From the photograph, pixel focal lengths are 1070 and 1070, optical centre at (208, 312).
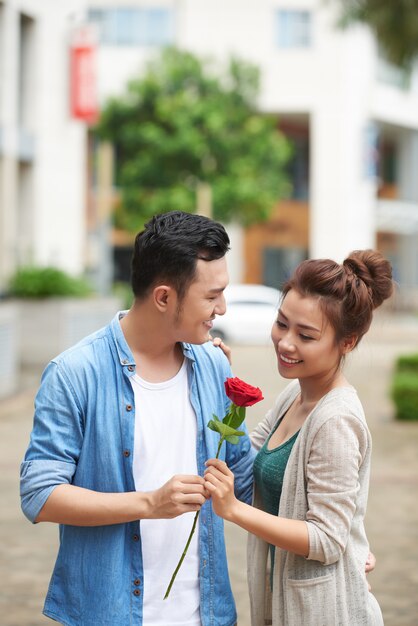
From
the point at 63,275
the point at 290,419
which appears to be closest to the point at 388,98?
the point at 63,275

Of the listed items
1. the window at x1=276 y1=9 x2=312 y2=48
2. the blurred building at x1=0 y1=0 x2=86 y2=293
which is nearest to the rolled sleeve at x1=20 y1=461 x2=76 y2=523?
the blurred building at x1=0 y1=0 x2=86 y2=293

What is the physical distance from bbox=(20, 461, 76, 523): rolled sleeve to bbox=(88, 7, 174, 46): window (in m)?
41.5

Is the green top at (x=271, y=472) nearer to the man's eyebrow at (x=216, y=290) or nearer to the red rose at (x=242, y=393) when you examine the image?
the red rose at (x=242, y=393)

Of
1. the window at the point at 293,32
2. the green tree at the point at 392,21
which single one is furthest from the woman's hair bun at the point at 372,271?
the window at the point at 293,32

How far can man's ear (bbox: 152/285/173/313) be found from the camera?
2564 millimetres

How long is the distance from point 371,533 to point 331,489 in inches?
200

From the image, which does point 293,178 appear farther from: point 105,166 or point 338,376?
point 338,376

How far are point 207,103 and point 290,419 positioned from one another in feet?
101

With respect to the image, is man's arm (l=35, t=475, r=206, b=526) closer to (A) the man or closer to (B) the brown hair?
(A) the man

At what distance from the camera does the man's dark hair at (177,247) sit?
254cm

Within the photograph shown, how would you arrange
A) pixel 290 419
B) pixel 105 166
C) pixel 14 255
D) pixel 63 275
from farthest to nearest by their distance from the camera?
pixel 105 166
pixel 14 255
pixel 63 275
pixel 290 419

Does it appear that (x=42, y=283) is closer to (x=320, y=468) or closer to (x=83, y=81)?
(x=83, y=81)

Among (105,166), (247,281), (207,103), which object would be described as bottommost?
(247,281)

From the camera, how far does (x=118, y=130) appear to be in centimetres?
3453
